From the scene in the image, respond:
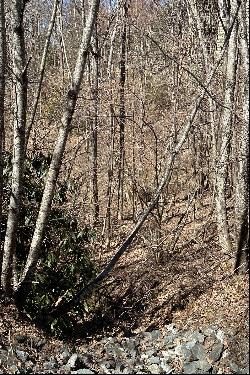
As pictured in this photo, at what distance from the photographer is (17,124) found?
5.71m

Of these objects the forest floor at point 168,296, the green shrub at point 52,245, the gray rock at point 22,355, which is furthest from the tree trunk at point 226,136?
the gray rock at point 22,355

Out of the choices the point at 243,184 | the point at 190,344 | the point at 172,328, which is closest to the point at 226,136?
the point at 243,184

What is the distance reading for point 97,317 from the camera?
787cm

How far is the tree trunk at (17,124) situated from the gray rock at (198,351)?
2.38m

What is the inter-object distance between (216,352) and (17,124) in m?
3.32

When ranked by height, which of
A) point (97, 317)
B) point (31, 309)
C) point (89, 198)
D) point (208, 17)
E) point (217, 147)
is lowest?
point (97, 317)

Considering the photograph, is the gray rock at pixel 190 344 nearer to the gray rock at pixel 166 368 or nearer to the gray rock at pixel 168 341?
the gray rock at pixel 168 341

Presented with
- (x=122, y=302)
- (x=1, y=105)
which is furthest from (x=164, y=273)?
(x=1, y=105)

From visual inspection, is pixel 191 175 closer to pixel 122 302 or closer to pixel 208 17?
pixel 208 17

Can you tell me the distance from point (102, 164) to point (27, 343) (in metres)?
9.06

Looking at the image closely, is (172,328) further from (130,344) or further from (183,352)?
(183,352)

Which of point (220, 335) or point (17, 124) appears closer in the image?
point (220, 335)

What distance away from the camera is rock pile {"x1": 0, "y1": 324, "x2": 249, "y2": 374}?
479 cm

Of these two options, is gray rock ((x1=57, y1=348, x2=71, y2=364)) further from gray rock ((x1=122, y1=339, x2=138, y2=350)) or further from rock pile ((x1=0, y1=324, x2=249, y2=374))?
gray rock ((x1=122, y1=339, x2=138, y2=350))
